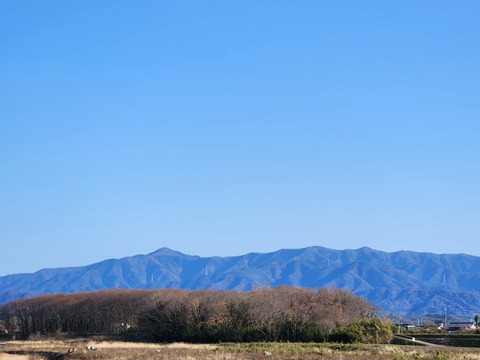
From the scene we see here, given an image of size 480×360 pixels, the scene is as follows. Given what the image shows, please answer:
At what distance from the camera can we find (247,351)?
56281 millimetres

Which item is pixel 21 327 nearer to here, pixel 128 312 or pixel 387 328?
pixel 128 312

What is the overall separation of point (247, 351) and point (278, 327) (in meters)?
17.7

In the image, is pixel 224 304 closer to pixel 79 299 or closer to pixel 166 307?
pixel 166 307

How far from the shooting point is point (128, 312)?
4653 inches

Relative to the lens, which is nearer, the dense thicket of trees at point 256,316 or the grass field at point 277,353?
the grass field at point 277,353

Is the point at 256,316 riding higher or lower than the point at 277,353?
higher

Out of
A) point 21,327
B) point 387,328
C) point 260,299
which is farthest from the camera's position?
point 21,327

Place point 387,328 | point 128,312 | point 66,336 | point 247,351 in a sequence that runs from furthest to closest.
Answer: point 128,312, point 66,336, point 387,328, point 247,351

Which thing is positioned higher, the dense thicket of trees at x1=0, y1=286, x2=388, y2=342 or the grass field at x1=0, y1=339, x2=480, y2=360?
the dense thicket of trees at x1=0, y1=286, x2=388, y2=342

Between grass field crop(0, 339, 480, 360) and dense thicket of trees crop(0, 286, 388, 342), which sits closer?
grass field crop(0, 339, 480, 360)

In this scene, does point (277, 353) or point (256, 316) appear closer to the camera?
point (277, 353)

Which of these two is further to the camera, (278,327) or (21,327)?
(21,327)

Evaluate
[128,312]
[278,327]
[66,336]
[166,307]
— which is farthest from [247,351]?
[128,312]

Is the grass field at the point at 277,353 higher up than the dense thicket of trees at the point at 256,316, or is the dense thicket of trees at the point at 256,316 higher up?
the dense thicket of trees at the point at 256,316
